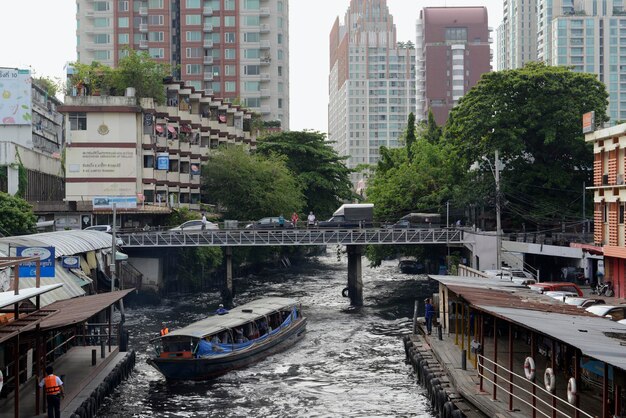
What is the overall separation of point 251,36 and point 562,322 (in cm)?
10795

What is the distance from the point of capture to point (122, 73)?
76.8 m

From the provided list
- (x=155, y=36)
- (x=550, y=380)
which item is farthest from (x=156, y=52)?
(x=550, y=380)

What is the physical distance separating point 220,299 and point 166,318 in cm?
1106

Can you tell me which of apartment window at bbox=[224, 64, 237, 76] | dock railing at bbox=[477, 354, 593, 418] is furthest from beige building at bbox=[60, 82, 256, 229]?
dock railing at bbox=[477, 354, 593, 418]

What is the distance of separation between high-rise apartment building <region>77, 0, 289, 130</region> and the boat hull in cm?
8813

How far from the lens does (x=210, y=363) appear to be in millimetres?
35469

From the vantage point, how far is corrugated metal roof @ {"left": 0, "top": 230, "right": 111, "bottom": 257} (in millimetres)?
41125

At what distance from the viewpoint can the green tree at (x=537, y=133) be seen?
65562 millimetres

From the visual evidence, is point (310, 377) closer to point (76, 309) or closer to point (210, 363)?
point (210, 363)

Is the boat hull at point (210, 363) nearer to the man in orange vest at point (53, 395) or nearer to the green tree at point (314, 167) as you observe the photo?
the man in orange vest at point (53, 395)

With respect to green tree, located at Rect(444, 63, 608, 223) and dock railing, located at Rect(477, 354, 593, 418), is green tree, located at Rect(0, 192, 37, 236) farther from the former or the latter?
dock railing, located at Rect(477, 354, 593, 418)

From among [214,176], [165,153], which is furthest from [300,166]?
[165,153]

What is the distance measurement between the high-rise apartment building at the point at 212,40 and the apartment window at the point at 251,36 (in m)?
0.15

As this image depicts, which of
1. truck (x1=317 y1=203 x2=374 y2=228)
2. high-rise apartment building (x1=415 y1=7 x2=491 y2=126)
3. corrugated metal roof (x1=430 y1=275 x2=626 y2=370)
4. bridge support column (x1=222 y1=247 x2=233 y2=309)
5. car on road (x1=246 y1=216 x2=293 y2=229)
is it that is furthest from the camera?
high-rise apartment building (x1=415 y1=7 x2=491 y2=126)
